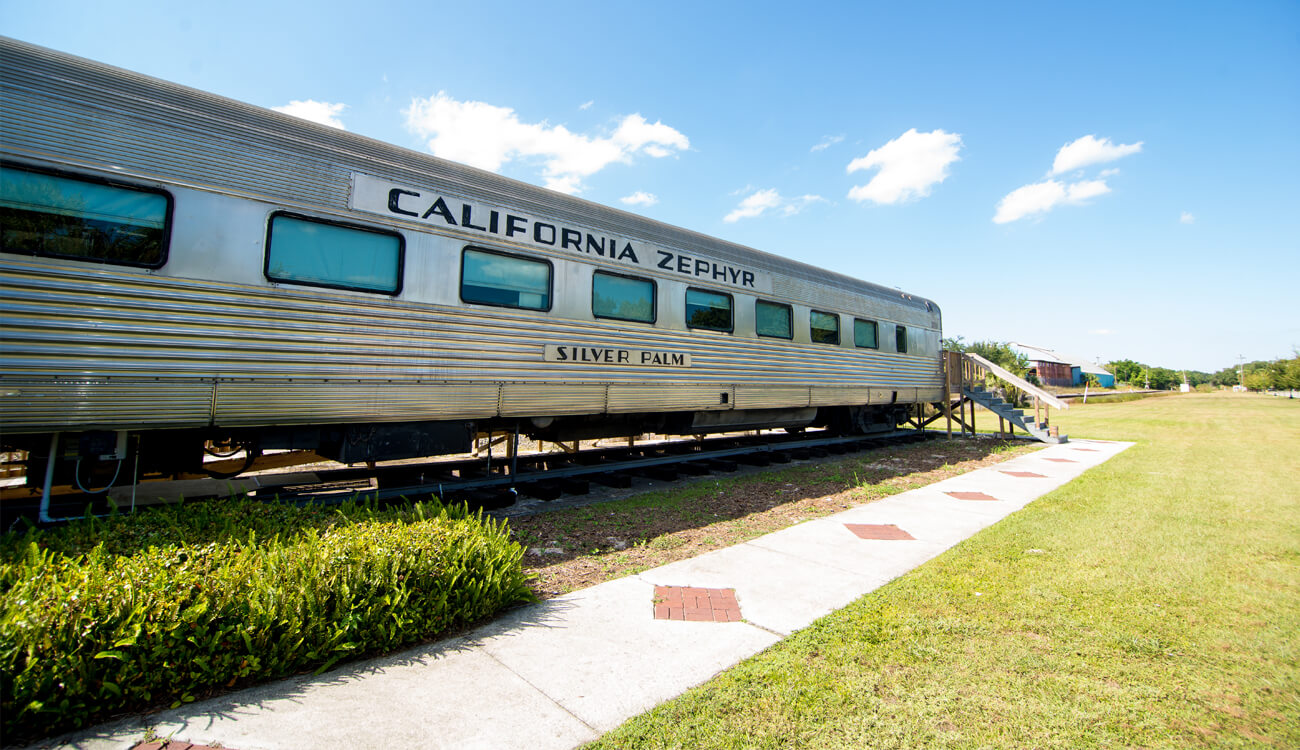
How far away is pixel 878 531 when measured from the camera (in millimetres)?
5633

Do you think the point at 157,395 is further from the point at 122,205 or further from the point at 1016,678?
the point at 1016,678

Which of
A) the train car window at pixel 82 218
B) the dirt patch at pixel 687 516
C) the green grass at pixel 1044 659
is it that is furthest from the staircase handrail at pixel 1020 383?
the train car window at pixel 82 218

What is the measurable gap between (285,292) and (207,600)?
3.04 meters

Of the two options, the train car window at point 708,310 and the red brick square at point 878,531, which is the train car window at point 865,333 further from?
the red brick square at point 878,531

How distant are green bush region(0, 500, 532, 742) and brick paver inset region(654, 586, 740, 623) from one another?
3.03ft

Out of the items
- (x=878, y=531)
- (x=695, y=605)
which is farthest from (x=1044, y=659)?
(x=878, y=531)

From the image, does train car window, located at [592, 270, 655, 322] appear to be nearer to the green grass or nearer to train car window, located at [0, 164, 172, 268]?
train car window, located at [0, 164, 172, 268]

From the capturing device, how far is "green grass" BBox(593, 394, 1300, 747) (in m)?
2.35

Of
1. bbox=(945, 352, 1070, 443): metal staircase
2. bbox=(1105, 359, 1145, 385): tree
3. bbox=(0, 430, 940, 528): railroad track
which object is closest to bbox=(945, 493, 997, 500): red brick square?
bbox=(0, 430, 940, 528): railroad track

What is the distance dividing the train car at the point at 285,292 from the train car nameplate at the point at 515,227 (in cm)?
2

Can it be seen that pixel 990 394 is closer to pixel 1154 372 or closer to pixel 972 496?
pixel 972 496

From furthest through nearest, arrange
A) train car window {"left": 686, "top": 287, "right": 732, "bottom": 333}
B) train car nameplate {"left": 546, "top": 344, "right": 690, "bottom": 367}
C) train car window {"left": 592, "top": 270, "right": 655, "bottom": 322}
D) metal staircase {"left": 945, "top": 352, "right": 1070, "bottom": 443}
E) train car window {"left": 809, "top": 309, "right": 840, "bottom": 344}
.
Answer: metal staircase {"left": 945, "top": 352, "right": 1070, "bottom": 443}, train car window {"left": 809, "top": 309, "right": 840, "bottom": 344}, train car window {"left": 686, "top": 287, "right": 732, "bottom": 333}, train car window {"left": 592, "top": 270, "right": 655, "bottom": 322}, train car nameplate {"left": 546, "top": 344, "right": 690, "bottom": 367}

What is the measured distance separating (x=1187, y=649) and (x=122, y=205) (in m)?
7.46

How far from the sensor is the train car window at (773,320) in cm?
933
